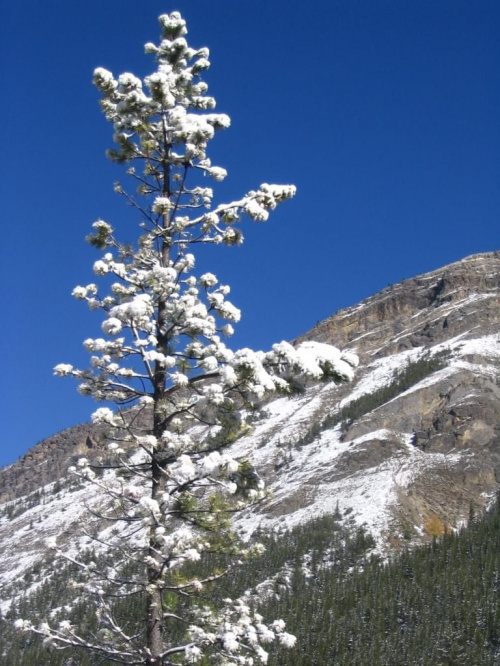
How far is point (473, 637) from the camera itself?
115m

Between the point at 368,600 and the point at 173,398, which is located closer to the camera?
the point at 173,398

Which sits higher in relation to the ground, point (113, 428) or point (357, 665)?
point (113, 428)

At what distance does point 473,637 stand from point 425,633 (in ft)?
23.5

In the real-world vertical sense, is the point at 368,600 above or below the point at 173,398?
below

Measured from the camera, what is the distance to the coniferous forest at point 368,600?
375 feet

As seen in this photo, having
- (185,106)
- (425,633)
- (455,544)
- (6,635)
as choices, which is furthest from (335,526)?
(185,106)

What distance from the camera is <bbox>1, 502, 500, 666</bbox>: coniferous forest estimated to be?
4500 inches

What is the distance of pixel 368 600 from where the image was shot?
134m

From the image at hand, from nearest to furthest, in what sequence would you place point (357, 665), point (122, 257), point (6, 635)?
point (122, 257), point (357, 665), point (6, 635)

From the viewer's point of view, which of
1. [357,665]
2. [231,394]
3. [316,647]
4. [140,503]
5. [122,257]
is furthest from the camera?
[316,647]

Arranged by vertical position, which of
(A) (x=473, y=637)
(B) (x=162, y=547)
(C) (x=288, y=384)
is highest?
(C) (x=288, y=384)

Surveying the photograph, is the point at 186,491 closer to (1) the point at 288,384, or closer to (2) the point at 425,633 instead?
(1) the point at 288,384

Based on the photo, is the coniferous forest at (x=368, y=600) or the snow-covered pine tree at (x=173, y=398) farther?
the coniferous forest at (x=368, y=600)

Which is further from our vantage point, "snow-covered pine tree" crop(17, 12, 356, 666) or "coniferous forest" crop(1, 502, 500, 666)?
"coniferous forest" crop(1, 502, 500, 666)
